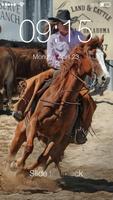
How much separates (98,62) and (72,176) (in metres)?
2.18

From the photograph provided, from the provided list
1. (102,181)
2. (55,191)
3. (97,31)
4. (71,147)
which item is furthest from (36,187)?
(97,31)

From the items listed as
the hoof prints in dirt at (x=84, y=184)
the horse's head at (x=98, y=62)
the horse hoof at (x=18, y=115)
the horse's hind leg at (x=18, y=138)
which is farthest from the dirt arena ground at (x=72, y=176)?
the horse's head at (x=98, y=62)

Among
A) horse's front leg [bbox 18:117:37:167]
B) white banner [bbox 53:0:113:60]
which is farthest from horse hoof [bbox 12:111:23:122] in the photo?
white banner [bbox 53:0:113:60]

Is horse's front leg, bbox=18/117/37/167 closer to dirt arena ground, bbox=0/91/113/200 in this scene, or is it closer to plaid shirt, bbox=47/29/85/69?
dirt arena ground, bbox=0/91/113/200

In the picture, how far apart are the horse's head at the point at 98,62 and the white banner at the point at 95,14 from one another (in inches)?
294

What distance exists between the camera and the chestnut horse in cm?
788

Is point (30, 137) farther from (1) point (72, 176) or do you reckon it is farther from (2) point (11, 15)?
(2) point (11, 15)

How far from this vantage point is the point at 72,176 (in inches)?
367

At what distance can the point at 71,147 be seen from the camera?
37.7ft

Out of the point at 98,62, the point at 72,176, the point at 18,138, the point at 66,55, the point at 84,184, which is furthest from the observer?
the point at 72,176

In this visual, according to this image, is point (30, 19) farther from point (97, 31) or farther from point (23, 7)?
point (97, 31)

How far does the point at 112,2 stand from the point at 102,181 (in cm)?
744

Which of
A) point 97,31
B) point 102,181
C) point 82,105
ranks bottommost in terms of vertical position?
point 102,181

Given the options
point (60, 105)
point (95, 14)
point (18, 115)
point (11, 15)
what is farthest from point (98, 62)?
point (11, 15)
